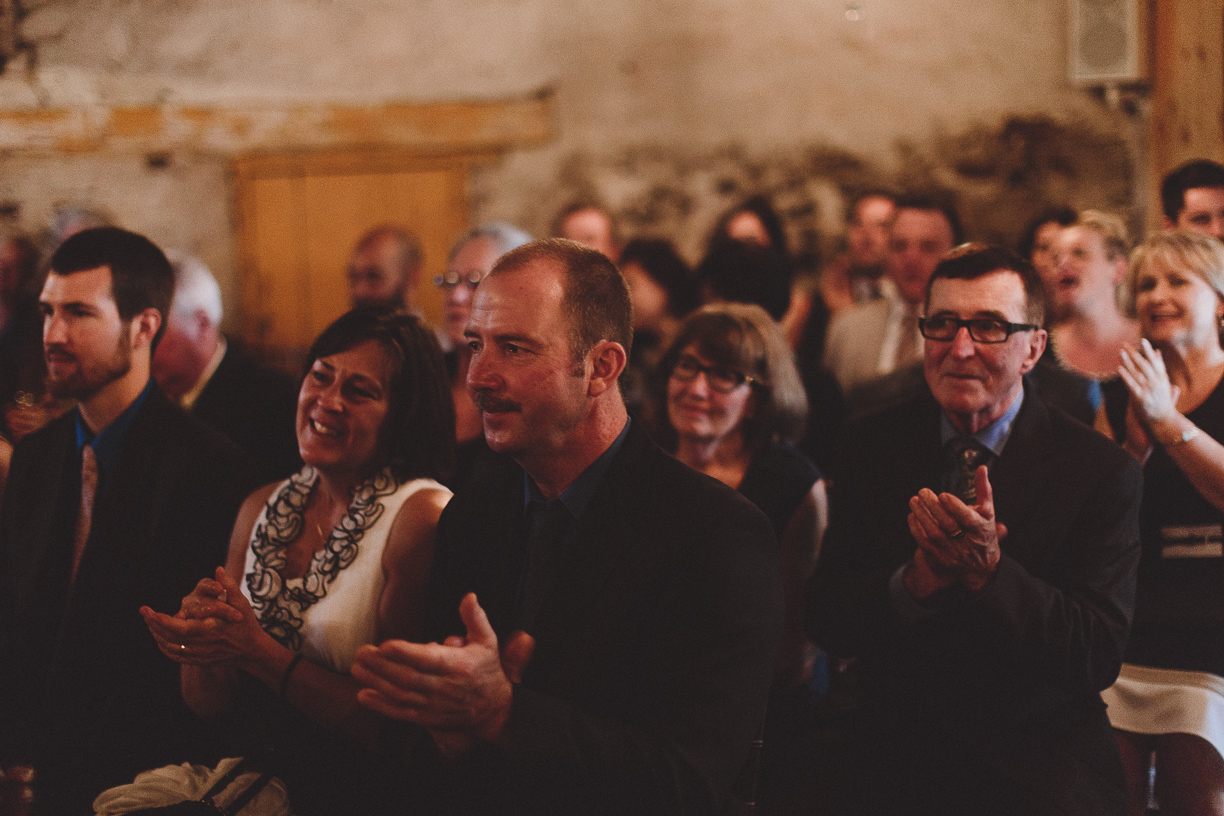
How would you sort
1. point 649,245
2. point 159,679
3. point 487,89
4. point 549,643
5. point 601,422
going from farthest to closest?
1. point 487,89
2. point 649,245
3. point 159,679
4. point 601,422
5. point 549,643

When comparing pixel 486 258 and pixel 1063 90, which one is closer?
pixel 486 258

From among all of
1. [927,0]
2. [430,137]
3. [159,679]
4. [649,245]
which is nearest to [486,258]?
[649,245]

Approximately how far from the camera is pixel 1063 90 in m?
6.03

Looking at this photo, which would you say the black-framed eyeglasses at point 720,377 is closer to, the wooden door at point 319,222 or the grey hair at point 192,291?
the grey hair at point 192,291

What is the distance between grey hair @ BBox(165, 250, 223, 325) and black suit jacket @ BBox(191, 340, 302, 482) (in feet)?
0.65

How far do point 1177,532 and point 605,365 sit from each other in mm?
1598

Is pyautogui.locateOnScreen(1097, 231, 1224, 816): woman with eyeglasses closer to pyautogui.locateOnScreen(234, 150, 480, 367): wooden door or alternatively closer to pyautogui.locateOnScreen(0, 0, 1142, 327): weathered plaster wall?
pyautogui.locateOnScreen(0, 0, 1142, 327): weathered plaster wall

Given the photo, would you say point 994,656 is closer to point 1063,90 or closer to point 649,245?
point 649,245

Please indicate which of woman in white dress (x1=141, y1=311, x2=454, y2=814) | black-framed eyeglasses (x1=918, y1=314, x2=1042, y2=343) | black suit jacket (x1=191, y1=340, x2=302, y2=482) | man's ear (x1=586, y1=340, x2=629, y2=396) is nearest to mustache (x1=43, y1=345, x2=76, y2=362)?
woman in white dress (x1=141, y1=311, x2=454, y2=814)

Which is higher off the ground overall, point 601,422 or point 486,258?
point 486,258

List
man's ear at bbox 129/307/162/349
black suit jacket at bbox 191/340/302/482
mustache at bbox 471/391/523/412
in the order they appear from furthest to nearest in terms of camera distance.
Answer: black suit jacket at bbox 191/340/302/482
man's ear at bbox 129/307/162/349
mustache at bbox 471/391/523/412

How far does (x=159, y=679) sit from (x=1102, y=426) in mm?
2370

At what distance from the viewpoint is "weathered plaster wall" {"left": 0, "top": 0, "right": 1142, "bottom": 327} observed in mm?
6117

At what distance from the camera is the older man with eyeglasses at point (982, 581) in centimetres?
191
